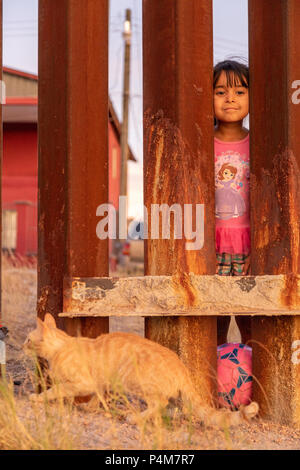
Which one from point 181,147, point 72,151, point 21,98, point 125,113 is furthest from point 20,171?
point 181,147

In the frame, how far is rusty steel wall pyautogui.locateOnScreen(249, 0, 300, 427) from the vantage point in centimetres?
261

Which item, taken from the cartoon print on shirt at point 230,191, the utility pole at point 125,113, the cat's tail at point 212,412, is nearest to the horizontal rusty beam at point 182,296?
the cat's tail at point 212,412

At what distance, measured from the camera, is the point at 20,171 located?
15875mm

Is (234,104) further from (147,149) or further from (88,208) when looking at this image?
(88,208)

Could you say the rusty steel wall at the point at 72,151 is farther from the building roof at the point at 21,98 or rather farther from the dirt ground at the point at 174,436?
the building roof at the point at 21,98

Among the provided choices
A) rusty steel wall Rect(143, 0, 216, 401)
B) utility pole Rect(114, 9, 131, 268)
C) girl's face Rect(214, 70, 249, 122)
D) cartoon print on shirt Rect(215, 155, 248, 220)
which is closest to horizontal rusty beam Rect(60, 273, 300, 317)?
rusty steel wall Rect(143, 0, 216, 401)

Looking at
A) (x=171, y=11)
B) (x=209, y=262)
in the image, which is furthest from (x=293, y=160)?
(x=171, y=11)

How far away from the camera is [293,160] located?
2.64 metres

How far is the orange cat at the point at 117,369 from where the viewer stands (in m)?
2.30

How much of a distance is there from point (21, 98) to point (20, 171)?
2.28 m

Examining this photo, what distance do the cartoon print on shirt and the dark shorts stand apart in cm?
22

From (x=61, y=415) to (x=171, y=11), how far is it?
1924 millimetres

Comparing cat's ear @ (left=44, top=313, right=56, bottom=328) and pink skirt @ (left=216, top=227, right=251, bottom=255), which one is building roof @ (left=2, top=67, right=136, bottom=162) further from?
cat's ear @ (left=44, top=313, right=56, bottom=328)

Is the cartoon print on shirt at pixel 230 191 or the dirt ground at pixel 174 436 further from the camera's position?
the cartoon print on shirt at pixel 230 191
